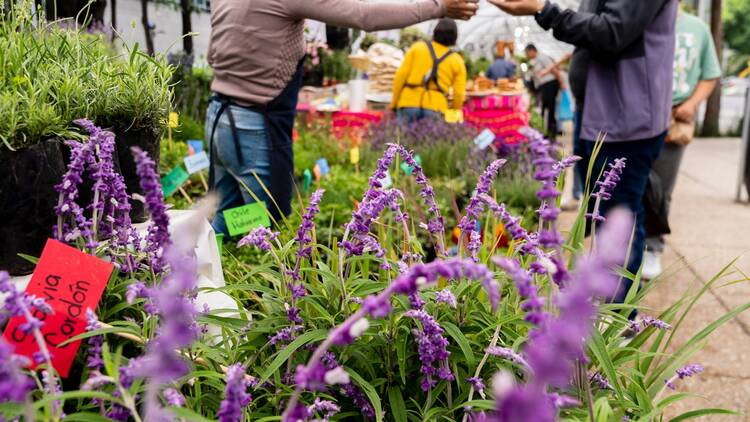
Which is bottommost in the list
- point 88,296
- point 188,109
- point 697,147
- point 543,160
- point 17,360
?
point 697,147

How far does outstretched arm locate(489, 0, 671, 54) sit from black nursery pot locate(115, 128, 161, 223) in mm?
1922

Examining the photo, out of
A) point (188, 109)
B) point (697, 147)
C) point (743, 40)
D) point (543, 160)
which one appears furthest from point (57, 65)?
point (743, 40)

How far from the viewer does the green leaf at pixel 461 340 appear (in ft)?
3.53

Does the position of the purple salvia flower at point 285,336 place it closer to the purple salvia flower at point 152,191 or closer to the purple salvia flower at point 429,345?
the purple salvia flower at point 429,345

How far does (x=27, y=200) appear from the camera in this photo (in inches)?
50.6

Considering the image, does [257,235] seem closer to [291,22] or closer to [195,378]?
[195,378]

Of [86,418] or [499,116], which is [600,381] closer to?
[86,418]

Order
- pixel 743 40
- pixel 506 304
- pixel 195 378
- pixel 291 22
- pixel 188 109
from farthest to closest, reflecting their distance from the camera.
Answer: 1. pixel 743 40
2. pixel 188 109
3. pixel 291 22
4. pixel 506 304
5. pixel 195 378

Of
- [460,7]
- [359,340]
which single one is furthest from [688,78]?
[359,340]

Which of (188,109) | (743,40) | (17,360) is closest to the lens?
(17,360)

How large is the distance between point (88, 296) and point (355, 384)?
44 centimetres

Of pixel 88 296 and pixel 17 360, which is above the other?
pixel 17 360

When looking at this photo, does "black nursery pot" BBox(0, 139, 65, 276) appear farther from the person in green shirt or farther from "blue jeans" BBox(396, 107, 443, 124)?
"blue jeans" BBox(396, 107, 443, 124)

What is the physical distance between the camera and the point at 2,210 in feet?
4.15
